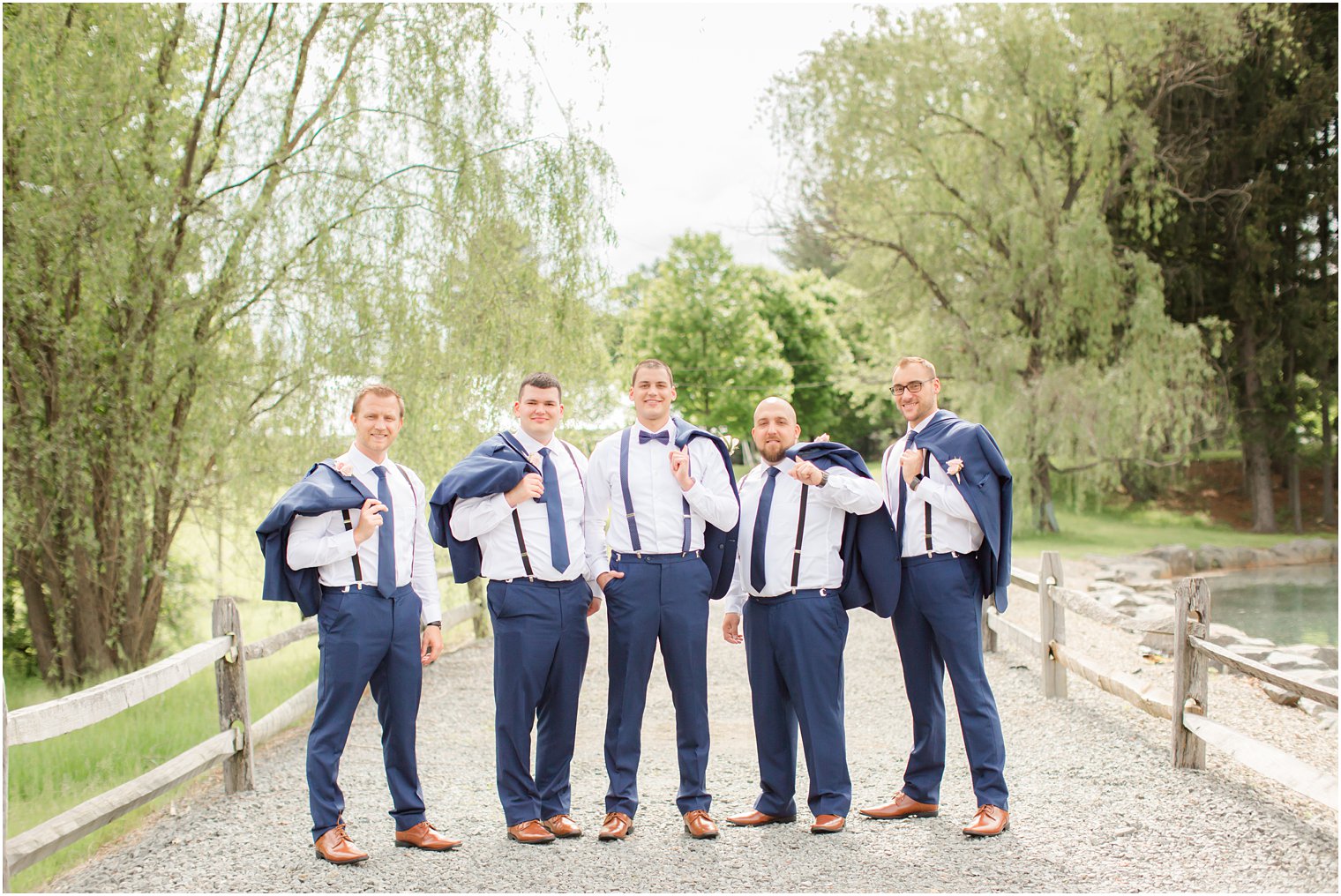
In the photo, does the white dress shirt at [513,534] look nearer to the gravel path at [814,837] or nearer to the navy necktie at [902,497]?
the gravel path at [814,837]

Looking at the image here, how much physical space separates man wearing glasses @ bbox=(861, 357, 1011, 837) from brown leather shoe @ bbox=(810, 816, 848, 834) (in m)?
0.29

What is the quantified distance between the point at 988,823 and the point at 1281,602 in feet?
43.2

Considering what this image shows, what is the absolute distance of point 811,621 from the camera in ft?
14.5

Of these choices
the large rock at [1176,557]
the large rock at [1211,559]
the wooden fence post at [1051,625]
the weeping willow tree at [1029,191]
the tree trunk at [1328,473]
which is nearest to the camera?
the wooden fence post at [1051,625]

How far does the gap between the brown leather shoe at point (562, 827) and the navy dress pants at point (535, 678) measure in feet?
0.11

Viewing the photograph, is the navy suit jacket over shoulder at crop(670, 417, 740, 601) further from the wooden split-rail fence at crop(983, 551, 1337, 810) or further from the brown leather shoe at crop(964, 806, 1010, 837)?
the wooden split-rail fence at crop(983, 551, 1337, 810)

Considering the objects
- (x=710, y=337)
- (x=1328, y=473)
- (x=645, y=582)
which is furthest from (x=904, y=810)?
(x=710, y=337)

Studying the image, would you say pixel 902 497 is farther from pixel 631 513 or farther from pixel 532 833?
pixel 532 833

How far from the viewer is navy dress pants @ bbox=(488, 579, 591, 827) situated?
429 centimetres

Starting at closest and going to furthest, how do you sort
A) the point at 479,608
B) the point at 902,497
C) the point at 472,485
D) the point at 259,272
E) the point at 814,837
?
the point at 472,485 → the point at 814,837 → the point at 902,497 → the point at 259,272 → the point at 479,608

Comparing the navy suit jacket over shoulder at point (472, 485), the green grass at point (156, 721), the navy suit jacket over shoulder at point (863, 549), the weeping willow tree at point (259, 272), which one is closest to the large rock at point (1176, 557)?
the green grass at point (156, 721)

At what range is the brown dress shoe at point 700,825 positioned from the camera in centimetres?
439

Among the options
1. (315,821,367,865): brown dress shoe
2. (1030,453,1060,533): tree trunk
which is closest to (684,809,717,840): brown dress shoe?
(315,821,367,865): brown dress shoe

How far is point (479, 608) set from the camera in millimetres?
11133
